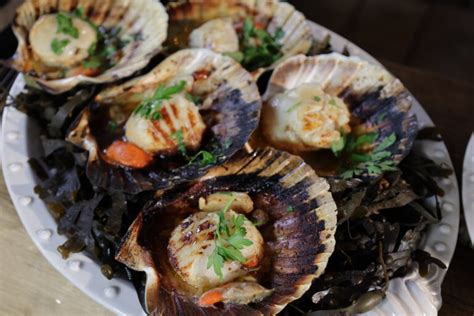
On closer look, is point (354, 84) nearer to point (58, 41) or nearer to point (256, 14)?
point (256, 14)

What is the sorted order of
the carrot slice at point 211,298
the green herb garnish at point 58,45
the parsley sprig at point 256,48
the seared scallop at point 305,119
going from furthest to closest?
the parsley sprig at point 256,48
the green herb garnish at point 58,45
the seared scallop at point 305,119
the carrot slice at point 211,298

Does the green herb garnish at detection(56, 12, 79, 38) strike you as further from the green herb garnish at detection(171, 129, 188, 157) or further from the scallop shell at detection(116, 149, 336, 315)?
the scallop shell at detection(116, 149, 336, 315)

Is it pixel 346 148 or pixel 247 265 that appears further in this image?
pixel 346 148

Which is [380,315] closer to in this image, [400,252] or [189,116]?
[400,252]

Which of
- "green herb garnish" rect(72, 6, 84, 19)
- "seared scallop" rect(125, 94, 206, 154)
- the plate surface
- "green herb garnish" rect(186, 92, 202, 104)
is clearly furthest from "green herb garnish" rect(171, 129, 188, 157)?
"green herb garnish" rect(72, 6, 84, 19)

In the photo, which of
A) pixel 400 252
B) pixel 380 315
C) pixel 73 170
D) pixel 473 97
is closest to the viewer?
pixel 380 315

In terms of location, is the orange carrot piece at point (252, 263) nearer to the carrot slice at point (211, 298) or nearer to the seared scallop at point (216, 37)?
the carrot slice at point (211, 298)

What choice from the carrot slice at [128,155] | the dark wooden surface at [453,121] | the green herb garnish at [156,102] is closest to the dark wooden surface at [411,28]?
the dark wooden surface at [453,121]

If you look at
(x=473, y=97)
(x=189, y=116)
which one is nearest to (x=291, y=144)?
(x=189, y=116)
